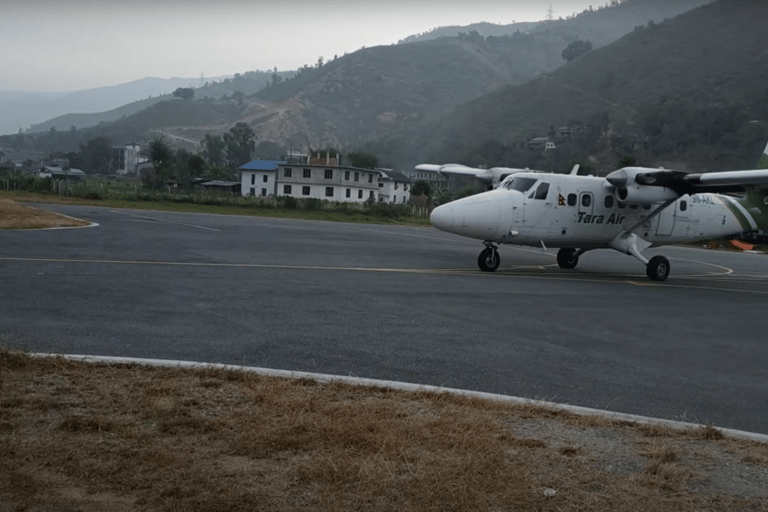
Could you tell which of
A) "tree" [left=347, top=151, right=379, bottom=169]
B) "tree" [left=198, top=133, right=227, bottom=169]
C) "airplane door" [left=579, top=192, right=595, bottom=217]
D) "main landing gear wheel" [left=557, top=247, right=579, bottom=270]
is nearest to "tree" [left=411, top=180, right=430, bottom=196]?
"tree" [left=347, top=151, right=379, bottom=169]

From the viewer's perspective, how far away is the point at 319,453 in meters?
4.63

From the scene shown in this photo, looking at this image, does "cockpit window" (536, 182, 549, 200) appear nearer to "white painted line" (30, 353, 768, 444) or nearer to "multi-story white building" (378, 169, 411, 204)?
"white painted line" (30, 353, 768, 444)

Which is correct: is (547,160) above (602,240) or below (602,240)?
above

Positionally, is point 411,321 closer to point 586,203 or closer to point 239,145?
point 586,203

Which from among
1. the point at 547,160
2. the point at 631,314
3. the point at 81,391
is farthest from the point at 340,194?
the point at 81,391

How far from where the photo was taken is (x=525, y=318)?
37.7ft

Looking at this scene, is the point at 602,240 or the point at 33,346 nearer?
the point at 33,346

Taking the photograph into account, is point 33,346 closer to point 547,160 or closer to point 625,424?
point 625,424

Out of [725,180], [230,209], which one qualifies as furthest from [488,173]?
[230,209]

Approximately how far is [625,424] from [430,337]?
A: 3.72 m

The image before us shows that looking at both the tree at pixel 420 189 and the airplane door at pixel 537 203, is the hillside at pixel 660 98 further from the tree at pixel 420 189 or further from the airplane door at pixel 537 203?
the airplane door at pixel 537 203

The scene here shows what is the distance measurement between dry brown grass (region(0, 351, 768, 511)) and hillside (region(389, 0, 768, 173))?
72.5 meters

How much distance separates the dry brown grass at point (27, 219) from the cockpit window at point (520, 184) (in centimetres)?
1546

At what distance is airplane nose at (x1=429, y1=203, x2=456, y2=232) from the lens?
1788 centimetres
